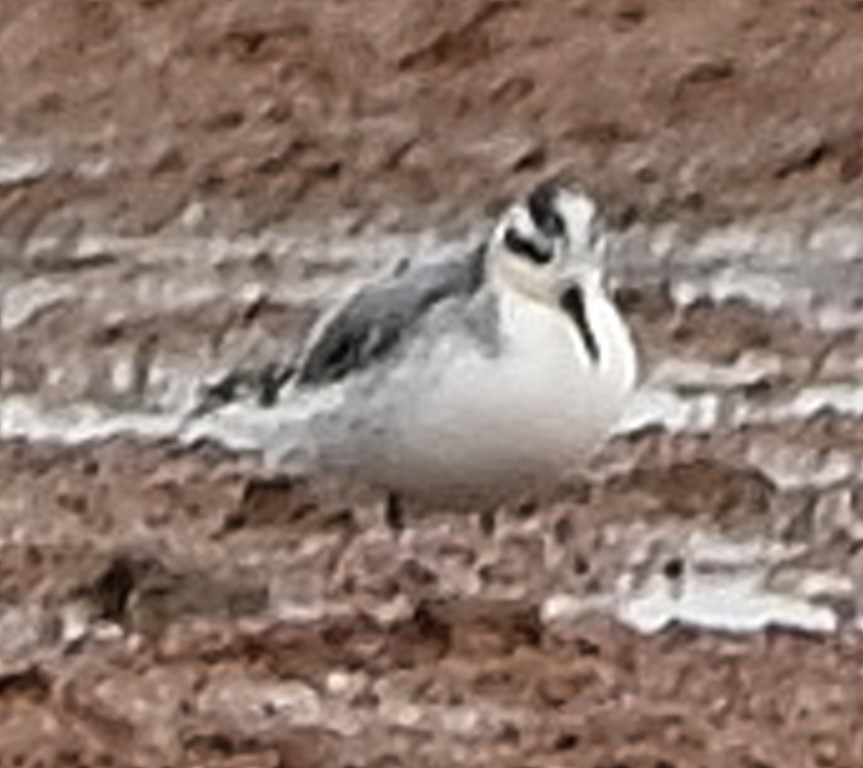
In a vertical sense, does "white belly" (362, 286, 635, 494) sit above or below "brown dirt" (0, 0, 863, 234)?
below

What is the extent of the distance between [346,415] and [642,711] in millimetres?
151

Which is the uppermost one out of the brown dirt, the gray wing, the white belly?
the brown dirt

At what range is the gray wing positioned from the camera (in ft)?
34.0

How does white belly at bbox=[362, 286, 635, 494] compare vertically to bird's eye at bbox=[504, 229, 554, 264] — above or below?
below

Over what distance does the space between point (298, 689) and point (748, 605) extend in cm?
16

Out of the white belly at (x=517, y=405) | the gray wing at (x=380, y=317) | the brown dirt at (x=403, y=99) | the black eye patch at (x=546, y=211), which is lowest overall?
the white belly at (x=517, y=405)

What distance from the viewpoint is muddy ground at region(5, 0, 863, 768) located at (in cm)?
1035

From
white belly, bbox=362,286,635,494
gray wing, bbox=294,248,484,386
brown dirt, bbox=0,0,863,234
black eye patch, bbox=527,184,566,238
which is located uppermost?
brown dirt, bbox=0,0,863,234

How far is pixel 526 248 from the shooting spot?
34.0 ft

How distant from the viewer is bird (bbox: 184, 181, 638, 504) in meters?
10.4

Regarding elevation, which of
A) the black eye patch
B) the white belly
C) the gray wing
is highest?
the black eye patch

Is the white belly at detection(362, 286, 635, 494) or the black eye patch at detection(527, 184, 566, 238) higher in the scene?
the black eye patch at detection(527, 184, 566, 238)

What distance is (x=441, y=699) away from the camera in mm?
10359

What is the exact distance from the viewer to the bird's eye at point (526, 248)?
10.4 meters
